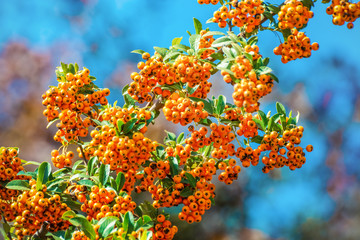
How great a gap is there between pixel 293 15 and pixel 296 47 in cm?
20

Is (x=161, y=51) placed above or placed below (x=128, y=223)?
above

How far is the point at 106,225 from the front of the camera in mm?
2051

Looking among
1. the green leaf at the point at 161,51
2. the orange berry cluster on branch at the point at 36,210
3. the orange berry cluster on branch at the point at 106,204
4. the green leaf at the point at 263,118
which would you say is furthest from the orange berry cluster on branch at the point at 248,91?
the orange berry cluster on branch at the point at 36,210

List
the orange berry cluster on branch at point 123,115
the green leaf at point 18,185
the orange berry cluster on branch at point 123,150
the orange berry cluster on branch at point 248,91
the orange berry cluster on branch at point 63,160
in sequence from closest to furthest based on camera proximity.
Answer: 1. the orange berry cluster on branch at point 248,91
2. the orange berry cluster on branch at point 123,150
3. the orange berry cluster on branch at point 123,115
4. the green leaf at point 18,185
5. the orange berry cluster on branch at point 63,160

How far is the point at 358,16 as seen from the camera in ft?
7.89

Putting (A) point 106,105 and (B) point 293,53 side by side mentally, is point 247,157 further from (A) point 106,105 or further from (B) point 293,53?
(A) point 106,105

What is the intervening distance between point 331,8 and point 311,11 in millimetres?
120

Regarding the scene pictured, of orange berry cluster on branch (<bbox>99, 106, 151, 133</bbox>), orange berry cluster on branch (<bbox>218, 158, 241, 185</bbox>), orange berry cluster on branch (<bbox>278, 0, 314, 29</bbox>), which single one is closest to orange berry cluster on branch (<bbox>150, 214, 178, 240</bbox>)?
orange berry cluster on branch (<bbox>218, 158, 241, 185</bbox>)

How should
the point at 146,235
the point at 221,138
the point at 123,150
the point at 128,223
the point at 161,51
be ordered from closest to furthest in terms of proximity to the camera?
the point at 146,235, the point at 128,223, the point at 123,150, the point at 221,138, the point at 161,51

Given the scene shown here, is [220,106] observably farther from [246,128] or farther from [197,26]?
[197,26]

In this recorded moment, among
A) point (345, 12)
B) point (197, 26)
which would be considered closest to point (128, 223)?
point (197, 26)

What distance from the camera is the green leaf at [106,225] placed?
2.03 meters

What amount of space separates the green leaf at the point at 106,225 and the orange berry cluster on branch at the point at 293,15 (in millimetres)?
1554

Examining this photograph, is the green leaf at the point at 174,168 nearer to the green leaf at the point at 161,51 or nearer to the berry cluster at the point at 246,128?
the berry cluster at the point at 246,128
